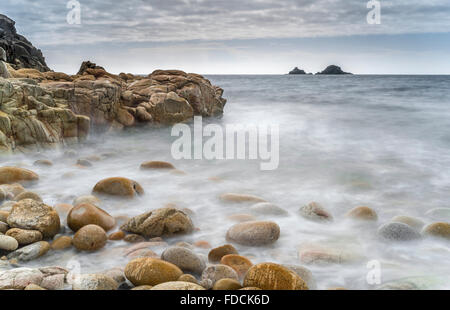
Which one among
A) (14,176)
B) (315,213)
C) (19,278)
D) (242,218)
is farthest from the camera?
(14,176)

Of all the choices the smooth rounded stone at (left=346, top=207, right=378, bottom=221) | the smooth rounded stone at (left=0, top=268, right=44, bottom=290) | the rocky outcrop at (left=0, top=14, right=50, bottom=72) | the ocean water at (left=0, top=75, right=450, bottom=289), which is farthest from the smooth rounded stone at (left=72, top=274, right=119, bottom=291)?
the rocky outcrop at (left=0, top=14, right=50, bottom=72)

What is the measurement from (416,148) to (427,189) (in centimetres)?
348

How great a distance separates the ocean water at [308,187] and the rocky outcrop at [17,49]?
1671 cm

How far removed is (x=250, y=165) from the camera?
7340 millimetres

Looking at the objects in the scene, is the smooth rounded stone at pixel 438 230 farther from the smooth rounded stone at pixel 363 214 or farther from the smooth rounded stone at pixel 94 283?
the smooth rounded stone at pixel 94 283

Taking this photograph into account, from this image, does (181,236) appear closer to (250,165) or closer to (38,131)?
(250,165)

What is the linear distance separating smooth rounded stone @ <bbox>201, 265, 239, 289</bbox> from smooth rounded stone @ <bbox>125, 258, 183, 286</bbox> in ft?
0.66

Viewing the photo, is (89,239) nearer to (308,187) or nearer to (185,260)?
(185,260)

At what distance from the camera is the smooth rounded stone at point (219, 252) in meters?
3.34

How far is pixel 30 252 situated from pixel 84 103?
7.31m

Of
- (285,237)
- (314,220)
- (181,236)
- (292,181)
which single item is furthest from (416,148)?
(181,236)

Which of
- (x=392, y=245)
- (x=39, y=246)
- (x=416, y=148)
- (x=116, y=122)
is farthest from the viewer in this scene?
(x=116, y=122)

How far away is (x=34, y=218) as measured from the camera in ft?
11.7

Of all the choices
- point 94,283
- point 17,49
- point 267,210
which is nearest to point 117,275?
point 94,283
